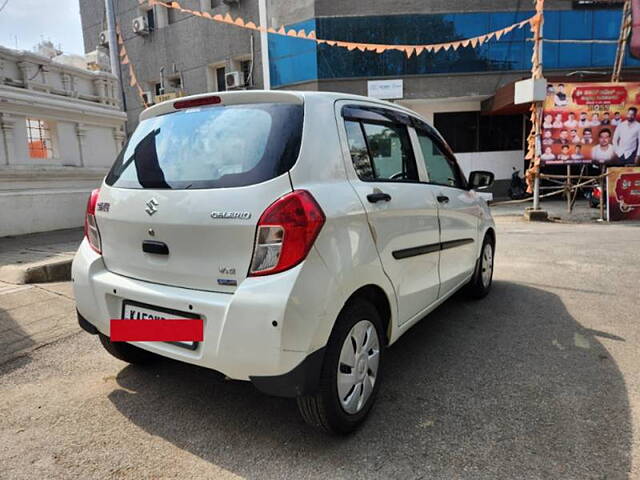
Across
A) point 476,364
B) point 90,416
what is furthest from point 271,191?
point 476,364

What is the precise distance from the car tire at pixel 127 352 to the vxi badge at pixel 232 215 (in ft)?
4.05

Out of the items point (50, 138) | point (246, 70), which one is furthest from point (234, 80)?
point (50, 138)

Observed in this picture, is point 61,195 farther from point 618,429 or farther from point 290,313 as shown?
point 618,429

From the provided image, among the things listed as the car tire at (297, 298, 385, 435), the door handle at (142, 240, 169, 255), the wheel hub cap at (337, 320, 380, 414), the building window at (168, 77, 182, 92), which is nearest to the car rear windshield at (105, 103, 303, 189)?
the door handle at (142, 240, 169, 255)

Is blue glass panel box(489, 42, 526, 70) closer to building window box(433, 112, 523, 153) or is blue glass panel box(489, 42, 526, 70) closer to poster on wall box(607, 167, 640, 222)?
building window box(433, 112, 523, 153)

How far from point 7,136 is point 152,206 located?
322 inches

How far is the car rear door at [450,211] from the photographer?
3.26m

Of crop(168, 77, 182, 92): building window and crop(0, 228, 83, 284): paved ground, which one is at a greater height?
crop(168, 77, 182, 92): building window

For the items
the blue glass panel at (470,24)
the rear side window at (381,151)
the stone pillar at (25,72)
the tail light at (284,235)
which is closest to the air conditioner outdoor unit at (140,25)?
the blue glass panel at (470,24)

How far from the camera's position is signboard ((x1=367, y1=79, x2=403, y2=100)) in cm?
1764

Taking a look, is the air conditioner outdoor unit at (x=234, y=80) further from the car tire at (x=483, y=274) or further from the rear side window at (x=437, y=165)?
the rear side window at (x=437, y=165)

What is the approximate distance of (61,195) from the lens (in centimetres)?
919

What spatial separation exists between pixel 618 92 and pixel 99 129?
1241 cm

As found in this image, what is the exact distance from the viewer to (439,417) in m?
2.42
